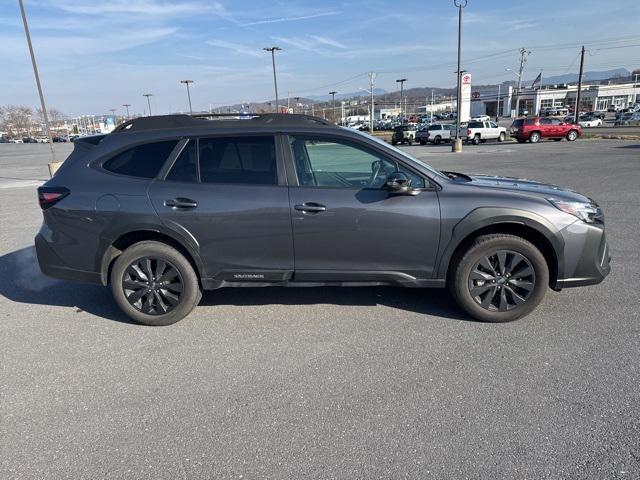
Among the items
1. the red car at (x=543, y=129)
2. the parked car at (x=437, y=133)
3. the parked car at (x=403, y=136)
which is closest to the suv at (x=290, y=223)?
the red car at (x=543, y=129)

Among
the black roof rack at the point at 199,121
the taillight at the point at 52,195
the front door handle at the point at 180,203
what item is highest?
the black roof rack at the point at 199,121

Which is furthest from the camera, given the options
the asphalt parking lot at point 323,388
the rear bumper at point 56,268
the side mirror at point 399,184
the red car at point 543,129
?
the red car at point 543,129

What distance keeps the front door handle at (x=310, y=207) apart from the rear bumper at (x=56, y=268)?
1.93 m

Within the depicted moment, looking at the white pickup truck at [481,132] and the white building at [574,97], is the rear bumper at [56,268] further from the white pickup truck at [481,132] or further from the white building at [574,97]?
the white building at [574,97]

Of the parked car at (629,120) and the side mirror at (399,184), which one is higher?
the side mirror at (399,184)

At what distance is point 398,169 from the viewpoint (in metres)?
3.73

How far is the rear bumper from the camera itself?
3934 millimetres

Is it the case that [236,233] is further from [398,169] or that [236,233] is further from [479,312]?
[479,312]

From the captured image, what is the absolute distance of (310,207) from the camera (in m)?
3.64

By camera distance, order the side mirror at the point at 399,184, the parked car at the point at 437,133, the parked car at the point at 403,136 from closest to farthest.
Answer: the side mirror at the point at 399,184 → the parked car at the point at 437,133 → the parked car at the point at 403,136

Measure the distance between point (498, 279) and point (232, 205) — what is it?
2.37 metres

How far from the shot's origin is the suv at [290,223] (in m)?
3.64

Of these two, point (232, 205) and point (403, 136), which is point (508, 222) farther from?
point (403, 136)

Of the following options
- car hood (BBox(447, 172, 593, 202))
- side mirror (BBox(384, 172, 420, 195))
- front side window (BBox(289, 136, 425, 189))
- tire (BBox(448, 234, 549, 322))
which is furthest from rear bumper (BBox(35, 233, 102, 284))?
car hood (BBox(447, 172, 593, 202))
